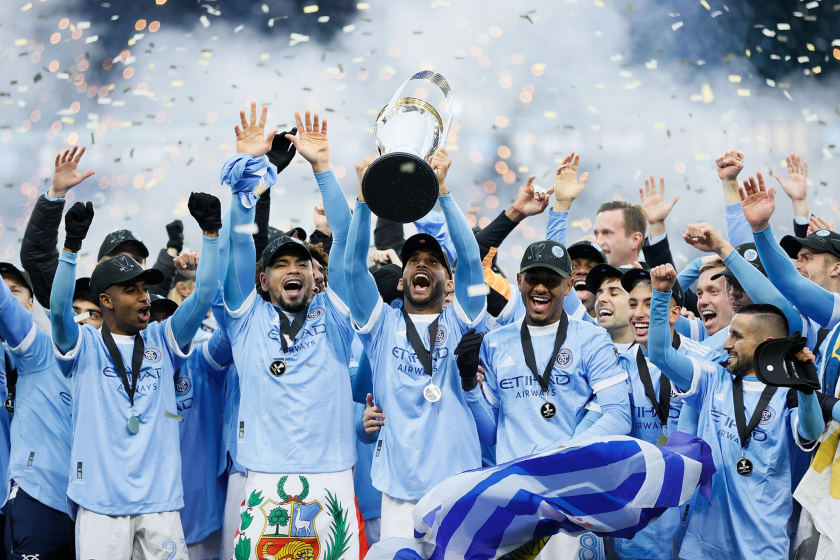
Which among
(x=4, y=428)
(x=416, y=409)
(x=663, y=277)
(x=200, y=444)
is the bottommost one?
(x=200, y=444)

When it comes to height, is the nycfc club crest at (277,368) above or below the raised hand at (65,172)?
below

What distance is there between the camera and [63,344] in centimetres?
438

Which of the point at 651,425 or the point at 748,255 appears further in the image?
the point at 748,255

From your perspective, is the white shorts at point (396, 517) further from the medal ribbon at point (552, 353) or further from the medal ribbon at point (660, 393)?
the medal ribbon at point (660, 393)

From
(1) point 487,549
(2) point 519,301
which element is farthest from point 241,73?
(1) point 487,549

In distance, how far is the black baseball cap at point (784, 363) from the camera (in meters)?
3.59

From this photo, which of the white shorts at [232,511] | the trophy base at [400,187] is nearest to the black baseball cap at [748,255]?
the trophy base at [400,187]

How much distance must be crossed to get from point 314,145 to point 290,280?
74cm

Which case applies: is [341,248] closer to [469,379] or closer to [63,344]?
[469,379]

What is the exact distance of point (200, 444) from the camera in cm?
490

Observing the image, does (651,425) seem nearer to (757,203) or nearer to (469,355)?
(469,355)

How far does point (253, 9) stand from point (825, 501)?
913 cm

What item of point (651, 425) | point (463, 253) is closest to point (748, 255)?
point (651, 425)

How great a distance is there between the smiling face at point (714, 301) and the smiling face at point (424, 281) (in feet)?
6.42
